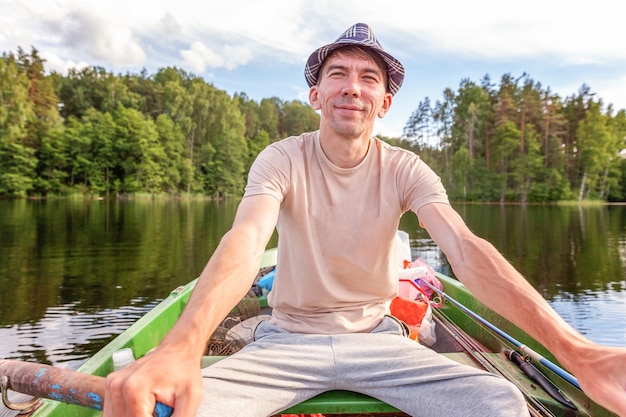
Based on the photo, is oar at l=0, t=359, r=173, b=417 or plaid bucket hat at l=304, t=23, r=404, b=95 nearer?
oar at l=0, t=359, r=173, b=417

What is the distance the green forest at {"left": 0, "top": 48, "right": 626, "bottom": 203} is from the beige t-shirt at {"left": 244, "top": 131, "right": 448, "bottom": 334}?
47.4 metres

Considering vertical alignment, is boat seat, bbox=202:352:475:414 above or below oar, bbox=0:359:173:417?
below

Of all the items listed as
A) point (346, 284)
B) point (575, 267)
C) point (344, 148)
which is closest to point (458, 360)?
point (346, 284)

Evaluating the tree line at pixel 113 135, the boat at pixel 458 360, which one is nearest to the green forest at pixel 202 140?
the tree line at pixel 113 135

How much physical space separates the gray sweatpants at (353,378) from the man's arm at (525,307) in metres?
0.23

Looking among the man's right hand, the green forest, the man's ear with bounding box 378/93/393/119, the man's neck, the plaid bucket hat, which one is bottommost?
the man's right hand

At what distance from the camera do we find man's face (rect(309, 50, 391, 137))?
1950 mm

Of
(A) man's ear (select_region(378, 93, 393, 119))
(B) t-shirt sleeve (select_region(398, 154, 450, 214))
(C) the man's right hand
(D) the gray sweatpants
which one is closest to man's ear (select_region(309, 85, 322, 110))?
(A) man's ear (select_region(378, 93, 393, 119))

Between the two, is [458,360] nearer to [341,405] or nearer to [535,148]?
[341,405]

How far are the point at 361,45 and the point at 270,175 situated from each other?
724mm

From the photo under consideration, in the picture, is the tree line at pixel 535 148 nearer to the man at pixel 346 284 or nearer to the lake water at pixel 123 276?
the lake water at pixel 123 276

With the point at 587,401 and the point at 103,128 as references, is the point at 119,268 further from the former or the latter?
the point at 103,128

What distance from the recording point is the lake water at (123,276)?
19.3 feet

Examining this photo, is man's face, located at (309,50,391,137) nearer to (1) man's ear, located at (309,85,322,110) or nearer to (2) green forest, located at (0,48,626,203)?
(1) man's ear, located at (309,85,322,110)
